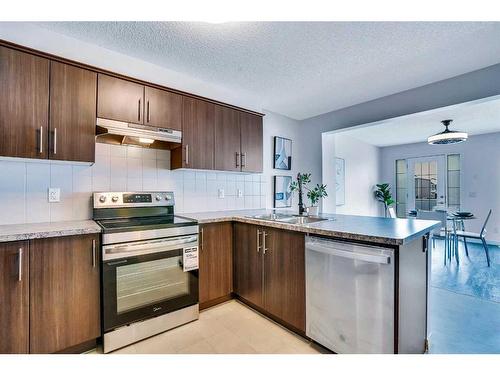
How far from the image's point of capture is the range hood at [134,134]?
1.93 meters

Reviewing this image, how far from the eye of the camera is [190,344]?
1802mm

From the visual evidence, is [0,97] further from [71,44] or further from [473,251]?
[473,251]

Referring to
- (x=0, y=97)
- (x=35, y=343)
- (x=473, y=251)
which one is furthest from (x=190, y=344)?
(x=473, y=251)

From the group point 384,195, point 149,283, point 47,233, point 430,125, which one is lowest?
point 149,283

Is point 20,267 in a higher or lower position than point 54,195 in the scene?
lower

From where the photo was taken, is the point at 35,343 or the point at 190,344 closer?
the point at 35,343

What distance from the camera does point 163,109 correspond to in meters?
2.25

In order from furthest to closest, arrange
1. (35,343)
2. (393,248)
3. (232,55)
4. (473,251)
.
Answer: (473,251)
(232,55)
(35,343)
(393,248)

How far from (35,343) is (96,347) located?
1.27 ft

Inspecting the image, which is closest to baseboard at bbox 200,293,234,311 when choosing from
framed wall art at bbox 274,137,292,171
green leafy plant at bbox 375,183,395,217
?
framed wall art at bbox 274,137,292,171

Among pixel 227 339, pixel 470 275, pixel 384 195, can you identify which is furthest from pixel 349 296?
pixel 384 195

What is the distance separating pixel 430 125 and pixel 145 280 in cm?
525

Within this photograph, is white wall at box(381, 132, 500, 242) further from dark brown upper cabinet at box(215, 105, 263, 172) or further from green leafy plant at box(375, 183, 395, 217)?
dark brown upper cabinet at box(215, 105, 263, 172)

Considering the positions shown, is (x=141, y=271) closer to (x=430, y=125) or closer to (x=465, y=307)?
(x=465, y=307)
